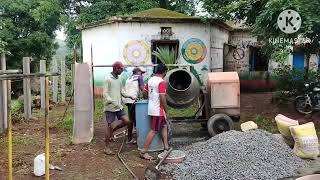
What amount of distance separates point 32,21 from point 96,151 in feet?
49.8

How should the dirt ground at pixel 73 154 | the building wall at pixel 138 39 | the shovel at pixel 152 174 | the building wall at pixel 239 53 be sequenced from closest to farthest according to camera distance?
1. the shovel at pixel 152 174
2. the dirt ground at pixel 73 154
3. the building wall at pixel 138 39
4. the building wall at pixel 239 53

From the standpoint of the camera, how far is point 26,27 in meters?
21.8

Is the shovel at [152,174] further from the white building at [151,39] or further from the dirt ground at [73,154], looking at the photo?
the white building at [151,39]

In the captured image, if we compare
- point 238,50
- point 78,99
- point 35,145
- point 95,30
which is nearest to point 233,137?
point 78,99

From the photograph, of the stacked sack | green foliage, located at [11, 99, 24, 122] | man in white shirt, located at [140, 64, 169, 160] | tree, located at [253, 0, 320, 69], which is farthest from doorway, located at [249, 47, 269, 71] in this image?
man in white shirt, located at [140, 64, 169, 160]

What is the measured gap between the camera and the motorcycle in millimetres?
12312

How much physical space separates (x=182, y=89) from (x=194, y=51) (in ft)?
26.1

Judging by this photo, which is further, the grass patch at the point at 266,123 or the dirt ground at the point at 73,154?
the grass patch at the point at 266,123

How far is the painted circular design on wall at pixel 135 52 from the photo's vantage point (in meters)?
16.5

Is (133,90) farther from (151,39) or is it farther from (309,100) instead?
(151,39)

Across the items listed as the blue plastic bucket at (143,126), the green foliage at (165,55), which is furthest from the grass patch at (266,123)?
the green foliage at (165,55)

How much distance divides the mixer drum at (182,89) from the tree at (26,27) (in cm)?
1227

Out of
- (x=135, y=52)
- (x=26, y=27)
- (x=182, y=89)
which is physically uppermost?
(x=26, y=27)

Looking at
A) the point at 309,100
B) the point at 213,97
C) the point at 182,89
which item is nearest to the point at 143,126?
the point at 182,89
